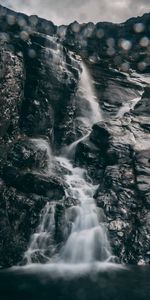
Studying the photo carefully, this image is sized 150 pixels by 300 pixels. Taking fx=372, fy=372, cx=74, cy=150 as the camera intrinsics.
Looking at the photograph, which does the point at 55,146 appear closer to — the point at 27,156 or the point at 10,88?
the point at 27,156

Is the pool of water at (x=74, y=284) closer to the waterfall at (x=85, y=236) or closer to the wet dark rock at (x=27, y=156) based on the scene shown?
the waterfall at (x=85, y=236)

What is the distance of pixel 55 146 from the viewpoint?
40375 mm

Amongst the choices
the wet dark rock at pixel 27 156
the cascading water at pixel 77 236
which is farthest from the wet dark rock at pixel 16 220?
the wet dark rock at pixel 27 156

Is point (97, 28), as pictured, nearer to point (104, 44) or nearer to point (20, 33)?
point (104, 44)

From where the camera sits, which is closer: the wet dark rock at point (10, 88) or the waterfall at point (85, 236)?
the waterfall at point (85, 236)

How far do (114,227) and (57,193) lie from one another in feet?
18.0

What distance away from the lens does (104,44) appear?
82125 millimetres

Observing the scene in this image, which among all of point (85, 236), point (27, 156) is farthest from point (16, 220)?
point (27, 156)

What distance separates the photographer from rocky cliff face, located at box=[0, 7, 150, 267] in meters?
29.6

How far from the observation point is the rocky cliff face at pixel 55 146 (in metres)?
29.6

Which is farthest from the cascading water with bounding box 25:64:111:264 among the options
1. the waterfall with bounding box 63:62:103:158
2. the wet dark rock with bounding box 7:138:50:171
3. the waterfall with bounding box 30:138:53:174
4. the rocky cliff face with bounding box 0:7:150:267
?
the waterfall with bounding box 63:62:103:158

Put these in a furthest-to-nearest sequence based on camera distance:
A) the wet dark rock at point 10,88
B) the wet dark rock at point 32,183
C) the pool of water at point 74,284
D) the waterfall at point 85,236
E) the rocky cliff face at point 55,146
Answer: the wet dark rock at point 10,88, the wet dark rock at point 32,183, the rocky cliff face at point 55,146, the waterfall at point 85,236, the pool of water at point 74,284

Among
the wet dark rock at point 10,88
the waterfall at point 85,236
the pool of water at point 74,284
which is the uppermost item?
the wet dark rock at point 10,88

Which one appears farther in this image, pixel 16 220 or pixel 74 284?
pixel 16 220
